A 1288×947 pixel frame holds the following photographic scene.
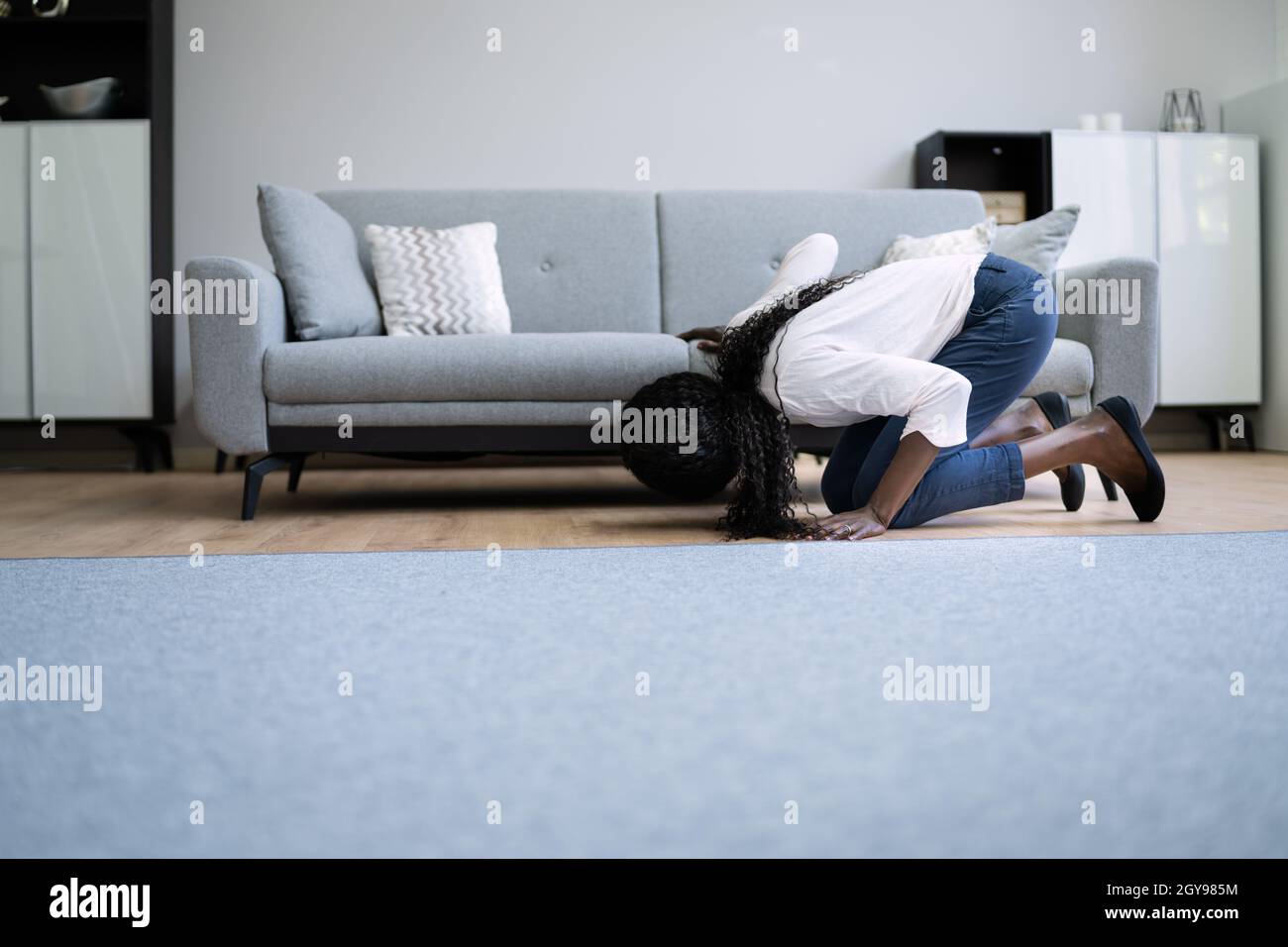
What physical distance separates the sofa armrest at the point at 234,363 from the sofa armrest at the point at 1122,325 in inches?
79.7

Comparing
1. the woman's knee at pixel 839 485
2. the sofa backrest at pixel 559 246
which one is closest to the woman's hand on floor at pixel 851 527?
the woman's knee at pixel 839 485

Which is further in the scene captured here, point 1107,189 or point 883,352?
point 1107,189

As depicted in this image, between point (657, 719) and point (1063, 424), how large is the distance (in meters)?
1.83

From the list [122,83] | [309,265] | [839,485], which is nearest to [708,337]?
[839,485]

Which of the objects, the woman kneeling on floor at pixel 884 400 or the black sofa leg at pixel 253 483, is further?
Result: the black sofa leg at pixel 253 483

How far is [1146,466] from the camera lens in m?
2.28

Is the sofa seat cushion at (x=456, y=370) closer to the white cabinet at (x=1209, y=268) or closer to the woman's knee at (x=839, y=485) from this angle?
the woman's knee at (x=839, y=485)

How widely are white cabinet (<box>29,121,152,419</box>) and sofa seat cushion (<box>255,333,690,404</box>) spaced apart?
2063mm

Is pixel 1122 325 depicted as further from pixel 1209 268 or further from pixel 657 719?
pixel 1209 268

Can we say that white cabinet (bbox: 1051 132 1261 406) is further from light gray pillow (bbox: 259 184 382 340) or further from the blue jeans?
light gray pillow (bbox: 259 184 382 340)

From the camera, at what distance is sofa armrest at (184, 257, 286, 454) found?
101 inches

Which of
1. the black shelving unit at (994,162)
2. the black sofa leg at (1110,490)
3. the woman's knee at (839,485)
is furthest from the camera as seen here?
the black shelving unit at (994,162)

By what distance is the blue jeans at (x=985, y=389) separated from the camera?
2.18 meters

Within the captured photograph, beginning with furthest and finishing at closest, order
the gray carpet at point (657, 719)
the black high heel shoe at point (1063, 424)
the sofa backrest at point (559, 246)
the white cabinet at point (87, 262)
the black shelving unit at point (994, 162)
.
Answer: the black shelving unit at point (994, 162), the white cabinet at point (87, 262), the sofa backrest at point (559, 246), the black high heel shoe at point (1063, 424), the gray carpet at point (657, 719)
